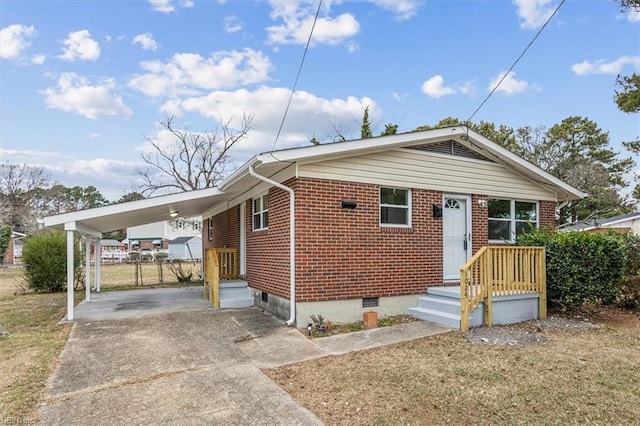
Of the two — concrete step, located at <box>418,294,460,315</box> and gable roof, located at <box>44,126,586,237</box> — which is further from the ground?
gable roof, located at <box>44,126,586,237</box>

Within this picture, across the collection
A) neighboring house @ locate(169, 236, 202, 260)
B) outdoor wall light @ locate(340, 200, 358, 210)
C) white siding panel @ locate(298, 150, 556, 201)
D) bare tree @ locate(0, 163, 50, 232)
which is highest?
bare tree @ locate(0, 163, 50, 232)

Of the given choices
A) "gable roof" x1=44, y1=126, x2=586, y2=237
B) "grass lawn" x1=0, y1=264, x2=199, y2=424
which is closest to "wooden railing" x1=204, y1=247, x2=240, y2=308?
"gable roof" x1=44, y1=126, x2=586, y2=237

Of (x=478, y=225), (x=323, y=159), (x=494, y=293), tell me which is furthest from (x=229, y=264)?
(x=494, y=293)

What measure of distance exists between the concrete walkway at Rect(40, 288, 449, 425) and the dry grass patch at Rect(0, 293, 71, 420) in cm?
16

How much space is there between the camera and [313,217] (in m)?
7.57

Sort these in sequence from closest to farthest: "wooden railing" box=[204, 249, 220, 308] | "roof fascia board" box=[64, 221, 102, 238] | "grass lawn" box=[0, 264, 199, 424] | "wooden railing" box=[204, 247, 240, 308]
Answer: "grass lawn" box=[0, 264, 199, 424] < "roof fascia board" box=[64, 221, 102, 238] < "wooden railing" box=[204, 249, 220, 308] < "wooden railing" box=[204, 247, 240, 308]

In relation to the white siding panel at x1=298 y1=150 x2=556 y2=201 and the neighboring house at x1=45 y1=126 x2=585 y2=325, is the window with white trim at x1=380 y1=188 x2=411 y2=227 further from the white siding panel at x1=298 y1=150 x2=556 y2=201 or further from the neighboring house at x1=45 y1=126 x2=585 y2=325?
the white siding panel at x1=298 y1=150 x2=556 y2=201

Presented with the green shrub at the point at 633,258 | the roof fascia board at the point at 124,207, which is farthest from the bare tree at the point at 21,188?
the green shrub at the point at 633,258

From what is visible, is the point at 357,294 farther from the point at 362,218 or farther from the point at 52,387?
the point at 52,387

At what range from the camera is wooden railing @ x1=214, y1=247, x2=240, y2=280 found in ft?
37.8

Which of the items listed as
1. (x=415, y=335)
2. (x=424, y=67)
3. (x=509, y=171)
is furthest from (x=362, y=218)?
(x=424, y=67)

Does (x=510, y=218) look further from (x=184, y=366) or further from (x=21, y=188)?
(x=21, y=188)

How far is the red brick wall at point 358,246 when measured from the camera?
750 centimetres

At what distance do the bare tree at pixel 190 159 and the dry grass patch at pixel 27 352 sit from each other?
20465mm
